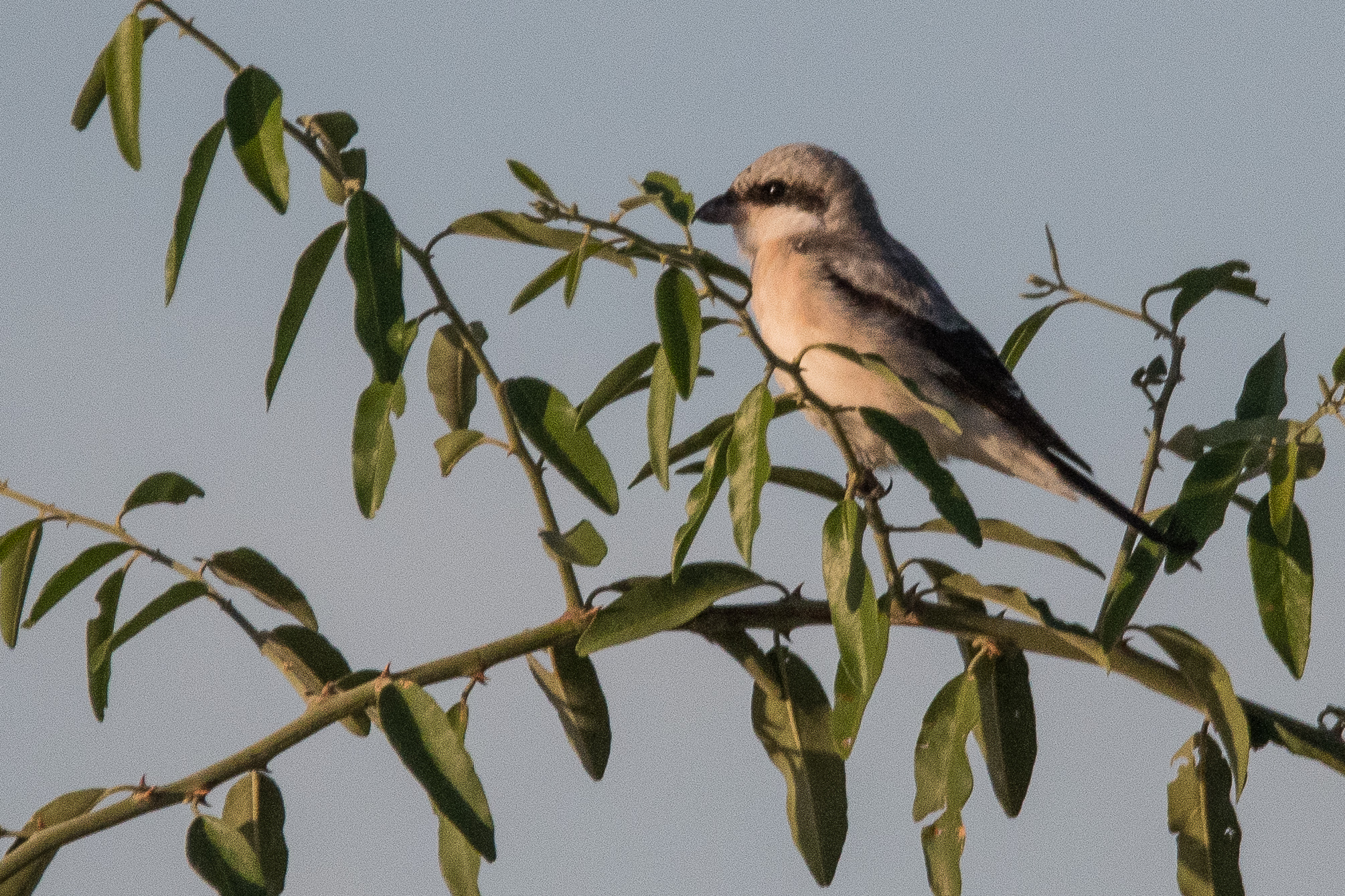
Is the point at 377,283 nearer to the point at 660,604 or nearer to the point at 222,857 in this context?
the point at 660,604

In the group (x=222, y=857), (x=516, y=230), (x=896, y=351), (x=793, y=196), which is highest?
(x=793, y=196)

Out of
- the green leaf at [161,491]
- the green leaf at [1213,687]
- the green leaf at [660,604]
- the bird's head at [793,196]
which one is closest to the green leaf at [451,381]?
the green leaf at [161,491]

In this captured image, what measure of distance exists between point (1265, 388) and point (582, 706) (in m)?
1.17

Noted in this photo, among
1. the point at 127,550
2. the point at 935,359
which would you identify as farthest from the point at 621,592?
the point at 935,359

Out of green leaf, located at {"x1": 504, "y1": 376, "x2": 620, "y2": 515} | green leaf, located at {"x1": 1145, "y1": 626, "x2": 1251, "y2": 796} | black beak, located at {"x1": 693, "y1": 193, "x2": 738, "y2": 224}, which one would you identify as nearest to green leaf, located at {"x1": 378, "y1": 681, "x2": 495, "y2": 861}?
green leaf, located at {"x1": 504, "y1": 376, "x2": 620, "y2": 515}

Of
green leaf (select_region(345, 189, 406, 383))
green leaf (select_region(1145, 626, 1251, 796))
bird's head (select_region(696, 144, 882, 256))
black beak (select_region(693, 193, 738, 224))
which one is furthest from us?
black beak (select_region(693, 193, 738, 224))

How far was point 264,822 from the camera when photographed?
6.38 feet

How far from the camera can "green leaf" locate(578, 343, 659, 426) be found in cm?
187

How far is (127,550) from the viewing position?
6.44 feet

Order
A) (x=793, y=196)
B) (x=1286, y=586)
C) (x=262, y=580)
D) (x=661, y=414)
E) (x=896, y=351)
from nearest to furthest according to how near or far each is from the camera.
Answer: (x=661, y=414), (x=1286, y=586), (x=262, y=580), (x=896, y=351), (x=793, y=196)

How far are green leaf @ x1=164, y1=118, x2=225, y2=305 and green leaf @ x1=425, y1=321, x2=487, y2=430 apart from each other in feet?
1.69

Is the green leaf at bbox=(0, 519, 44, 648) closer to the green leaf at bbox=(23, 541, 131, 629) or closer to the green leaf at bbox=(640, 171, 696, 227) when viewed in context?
the green leaf at bbox=(23, 541, 131, 629)

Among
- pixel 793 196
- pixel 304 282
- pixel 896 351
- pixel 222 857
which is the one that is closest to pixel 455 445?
pixel 304 282

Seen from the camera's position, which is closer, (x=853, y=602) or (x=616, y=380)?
(x=853, y=602)
